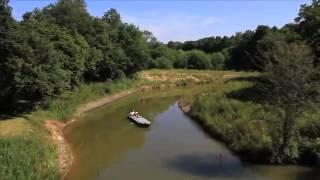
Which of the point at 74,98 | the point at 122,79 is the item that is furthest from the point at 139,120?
the point at 122,79

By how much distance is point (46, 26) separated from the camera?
5400 centimetres

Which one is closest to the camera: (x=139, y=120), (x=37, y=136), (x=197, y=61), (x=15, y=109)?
(x=37, y=136)

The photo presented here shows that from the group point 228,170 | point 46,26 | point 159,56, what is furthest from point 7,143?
point 159,56

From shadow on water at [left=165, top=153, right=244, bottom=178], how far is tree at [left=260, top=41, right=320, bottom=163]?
10.2 feet

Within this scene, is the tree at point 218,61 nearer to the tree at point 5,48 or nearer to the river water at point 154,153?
the river water at point 154,153

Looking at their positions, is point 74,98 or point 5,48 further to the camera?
point 74,98

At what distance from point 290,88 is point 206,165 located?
7.50 metres

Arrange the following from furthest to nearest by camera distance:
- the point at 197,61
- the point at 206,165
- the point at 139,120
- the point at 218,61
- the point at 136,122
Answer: the point at 218,61
the point at 197,61
the point at 139,120
the point at 136,122
the point at 206,165

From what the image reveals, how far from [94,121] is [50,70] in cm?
775

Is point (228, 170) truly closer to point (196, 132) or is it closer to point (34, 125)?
point (196, 132)

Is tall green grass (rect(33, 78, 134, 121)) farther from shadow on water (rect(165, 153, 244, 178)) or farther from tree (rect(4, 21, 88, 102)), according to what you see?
shadow on water (rect(165, 153, 244, 178))

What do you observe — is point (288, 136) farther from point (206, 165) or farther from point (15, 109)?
point (15, 109)

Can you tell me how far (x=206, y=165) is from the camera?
31.7 metres

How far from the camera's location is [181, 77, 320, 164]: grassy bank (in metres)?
31.5
